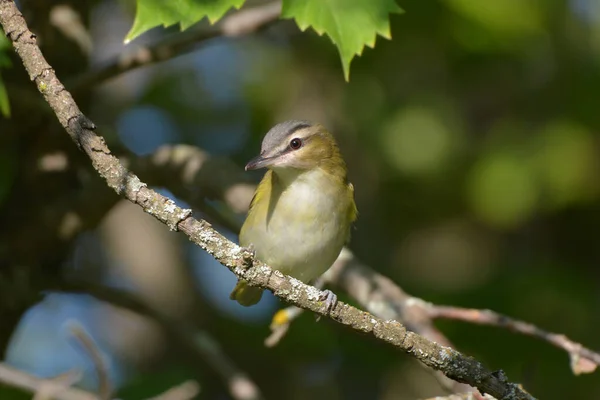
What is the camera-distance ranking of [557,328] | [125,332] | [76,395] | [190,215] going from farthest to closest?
[125,332] → [557,328] → [76,395] → [190,215]

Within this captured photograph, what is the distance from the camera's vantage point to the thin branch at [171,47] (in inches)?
171

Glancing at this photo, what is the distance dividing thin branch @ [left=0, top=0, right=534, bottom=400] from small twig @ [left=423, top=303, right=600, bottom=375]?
981mm

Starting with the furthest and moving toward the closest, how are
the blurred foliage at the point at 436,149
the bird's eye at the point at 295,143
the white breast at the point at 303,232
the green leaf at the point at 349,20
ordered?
1. the blurred foliage at the point at 436,149
2. the bird's eye at the point at 295,143
3. the white breast at the point at 303,232
4. the green leaf at the point at 349,20

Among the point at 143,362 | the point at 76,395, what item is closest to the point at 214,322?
the point at 143,362

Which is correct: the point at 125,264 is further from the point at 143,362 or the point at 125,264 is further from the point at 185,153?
the point at 185,153

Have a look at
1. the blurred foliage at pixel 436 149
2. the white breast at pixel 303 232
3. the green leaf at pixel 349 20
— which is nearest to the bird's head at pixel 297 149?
the white breast at pixel 303 232

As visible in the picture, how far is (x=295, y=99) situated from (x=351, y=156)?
2.33 ft

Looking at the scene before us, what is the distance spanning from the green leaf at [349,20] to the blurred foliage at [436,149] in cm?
270

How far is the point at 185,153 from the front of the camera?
4516 millimetres

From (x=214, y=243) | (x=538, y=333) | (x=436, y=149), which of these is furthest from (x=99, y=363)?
(x=436, y=149)

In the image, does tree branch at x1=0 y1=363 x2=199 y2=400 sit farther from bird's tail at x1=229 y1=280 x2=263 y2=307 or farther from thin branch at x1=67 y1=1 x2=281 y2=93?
thin branch at x1=67 y1=1 x2=281 y2=93

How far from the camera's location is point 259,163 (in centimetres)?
410

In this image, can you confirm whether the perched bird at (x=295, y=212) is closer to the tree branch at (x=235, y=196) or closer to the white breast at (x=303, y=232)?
the white breast at (x=303, y=232)

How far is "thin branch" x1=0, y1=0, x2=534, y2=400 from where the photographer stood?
2.45 meters
